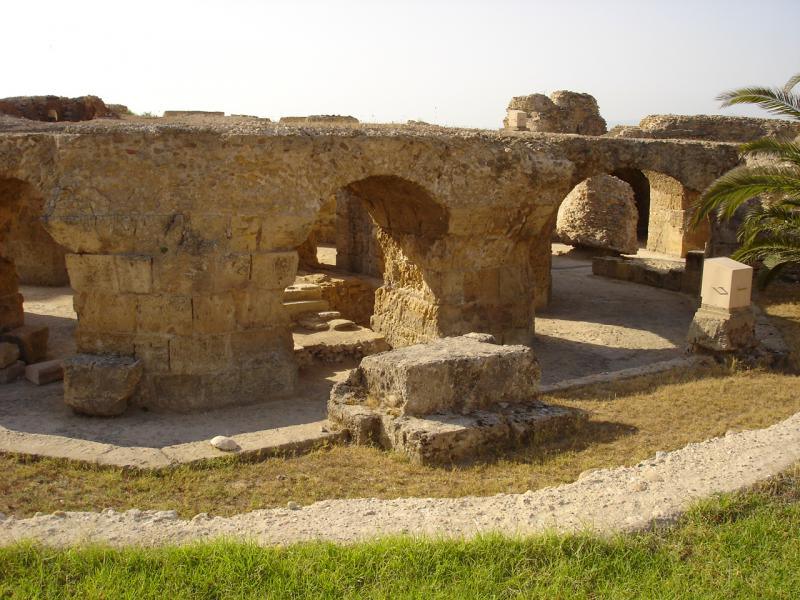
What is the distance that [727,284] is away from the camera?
9.02 metres

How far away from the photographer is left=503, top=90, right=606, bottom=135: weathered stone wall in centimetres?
1819

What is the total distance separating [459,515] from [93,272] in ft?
16.0

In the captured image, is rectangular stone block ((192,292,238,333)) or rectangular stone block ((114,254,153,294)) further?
rectangular stone block ((192,292,238,333))

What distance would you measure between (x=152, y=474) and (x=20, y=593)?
2.10 metres

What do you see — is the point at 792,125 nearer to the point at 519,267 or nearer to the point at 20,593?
the point at 519,267

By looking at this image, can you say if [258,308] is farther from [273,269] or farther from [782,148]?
[782,148]

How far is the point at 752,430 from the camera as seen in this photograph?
20.7ft

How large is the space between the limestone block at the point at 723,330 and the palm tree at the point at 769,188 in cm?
145

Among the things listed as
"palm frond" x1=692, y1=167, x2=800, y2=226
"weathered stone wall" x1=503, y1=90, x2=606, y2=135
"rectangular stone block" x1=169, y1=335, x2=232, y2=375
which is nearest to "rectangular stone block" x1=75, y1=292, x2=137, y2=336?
"rectangular stone block" x1=169, y1=335, x2=232, y2=375

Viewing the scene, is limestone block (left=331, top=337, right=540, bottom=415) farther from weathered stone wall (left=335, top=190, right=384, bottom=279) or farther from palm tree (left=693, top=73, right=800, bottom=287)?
weathered stone wall (left=335, top=190, right=384, bottom=279)

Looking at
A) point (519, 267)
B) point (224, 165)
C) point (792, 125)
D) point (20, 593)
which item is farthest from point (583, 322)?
point (20, 593)

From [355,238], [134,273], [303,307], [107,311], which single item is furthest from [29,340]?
[355,238]

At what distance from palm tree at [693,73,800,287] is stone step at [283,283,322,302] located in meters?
5.60

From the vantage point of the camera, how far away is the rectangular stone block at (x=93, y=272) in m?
7.81
